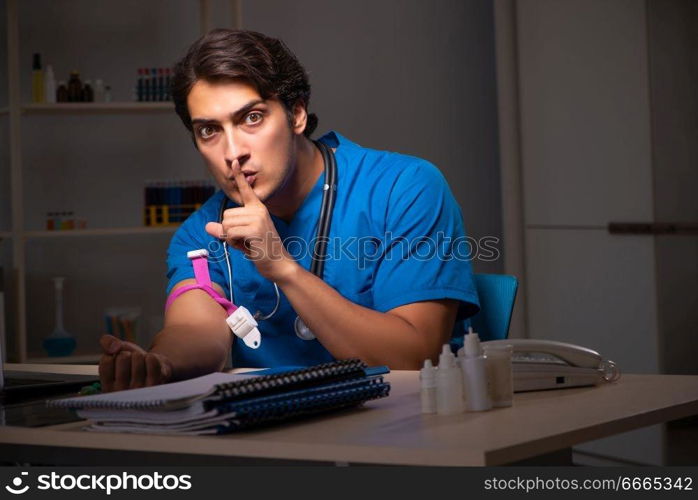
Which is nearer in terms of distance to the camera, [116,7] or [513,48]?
[513,48]

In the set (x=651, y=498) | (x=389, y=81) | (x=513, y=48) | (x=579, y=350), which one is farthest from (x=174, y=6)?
(x=651, y=498)

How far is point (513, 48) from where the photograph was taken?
4.36 metres

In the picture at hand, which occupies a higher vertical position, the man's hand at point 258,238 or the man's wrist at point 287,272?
the man's hand at point 258,238

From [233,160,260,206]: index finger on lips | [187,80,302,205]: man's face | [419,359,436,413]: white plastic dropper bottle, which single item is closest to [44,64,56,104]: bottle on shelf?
[187,80,302,205]: man's face

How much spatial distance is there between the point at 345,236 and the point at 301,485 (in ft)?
3.24

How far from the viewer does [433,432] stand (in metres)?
1.30

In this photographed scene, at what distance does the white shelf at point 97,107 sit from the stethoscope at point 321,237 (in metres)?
2.08

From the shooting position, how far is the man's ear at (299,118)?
2.39 m

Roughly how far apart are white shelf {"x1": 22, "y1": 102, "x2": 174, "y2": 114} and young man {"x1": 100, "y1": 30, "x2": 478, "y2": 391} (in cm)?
200

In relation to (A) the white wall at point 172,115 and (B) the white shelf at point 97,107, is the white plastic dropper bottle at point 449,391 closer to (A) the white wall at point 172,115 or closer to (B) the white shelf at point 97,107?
(B) the white shelf at point 97,107

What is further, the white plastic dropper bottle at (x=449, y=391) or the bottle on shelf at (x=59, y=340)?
the bottle on shelf at (x=59, y=340)

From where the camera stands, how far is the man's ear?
239cm

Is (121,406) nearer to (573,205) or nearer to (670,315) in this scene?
(670,315)

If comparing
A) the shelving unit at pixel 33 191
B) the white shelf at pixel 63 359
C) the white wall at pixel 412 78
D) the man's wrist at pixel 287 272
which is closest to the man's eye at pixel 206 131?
the man's wrist at pixel 287 272
